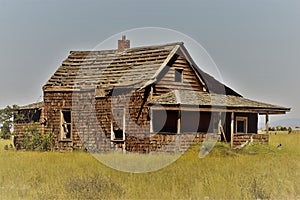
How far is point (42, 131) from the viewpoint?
29.0 meters

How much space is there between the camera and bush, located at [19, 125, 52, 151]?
28.3m

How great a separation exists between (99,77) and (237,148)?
27.2ft

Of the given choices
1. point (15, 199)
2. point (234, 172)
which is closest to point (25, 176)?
point (15, 199)

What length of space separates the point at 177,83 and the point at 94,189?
16.4 m

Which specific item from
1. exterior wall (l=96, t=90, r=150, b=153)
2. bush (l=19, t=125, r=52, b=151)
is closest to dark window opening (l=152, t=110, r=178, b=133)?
exterior wall (l=96, t=90, r=150, b=153)

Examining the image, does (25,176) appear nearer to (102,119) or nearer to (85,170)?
(85,170)

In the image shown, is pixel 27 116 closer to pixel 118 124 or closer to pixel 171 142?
pixel 118 124

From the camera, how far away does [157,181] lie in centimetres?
1350

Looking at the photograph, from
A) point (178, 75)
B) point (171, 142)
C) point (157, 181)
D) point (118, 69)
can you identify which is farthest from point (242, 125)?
point (157, 181)

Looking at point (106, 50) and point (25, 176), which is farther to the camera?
point (106, 50)

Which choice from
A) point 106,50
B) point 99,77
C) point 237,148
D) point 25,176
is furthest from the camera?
point 106,50

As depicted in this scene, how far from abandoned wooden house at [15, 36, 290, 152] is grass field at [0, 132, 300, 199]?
776 cm

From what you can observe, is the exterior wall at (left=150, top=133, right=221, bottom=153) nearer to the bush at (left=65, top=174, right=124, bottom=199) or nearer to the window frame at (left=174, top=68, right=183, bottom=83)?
the window frame at (left=174, top=68, right=183, bottom=83)

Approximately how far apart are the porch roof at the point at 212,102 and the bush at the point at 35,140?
6.97 m
